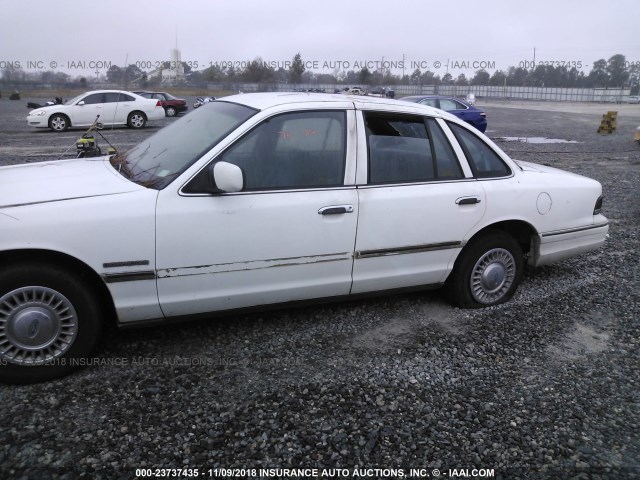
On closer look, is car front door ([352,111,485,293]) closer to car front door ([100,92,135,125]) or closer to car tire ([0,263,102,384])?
car tire ([0,263,102,384])

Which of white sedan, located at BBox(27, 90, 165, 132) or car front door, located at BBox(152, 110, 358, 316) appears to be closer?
car front door, located at BBox(152, 110, 358, 316)

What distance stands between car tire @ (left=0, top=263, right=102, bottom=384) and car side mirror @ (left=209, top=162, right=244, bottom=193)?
958 millimetres

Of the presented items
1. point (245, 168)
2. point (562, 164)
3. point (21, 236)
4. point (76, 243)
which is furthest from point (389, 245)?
point (562, 164)

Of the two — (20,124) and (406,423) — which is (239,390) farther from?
(20,124)

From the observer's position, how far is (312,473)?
237 cm

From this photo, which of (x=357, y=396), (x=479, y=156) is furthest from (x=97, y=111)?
(x=357, y=396)

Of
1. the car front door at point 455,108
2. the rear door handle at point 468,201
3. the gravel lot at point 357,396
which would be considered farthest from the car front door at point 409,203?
the car front door at point 455,108

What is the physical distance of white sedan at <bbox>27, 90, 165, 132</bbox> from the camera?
56.0 feet

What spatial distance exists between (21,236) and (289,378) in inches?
66.1

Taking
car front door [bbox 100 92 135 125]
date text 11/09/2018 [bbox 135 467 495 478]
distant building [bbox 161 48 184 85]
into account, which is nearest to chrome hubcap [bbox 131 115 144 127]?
car front door [bbox 100 92 135 125]

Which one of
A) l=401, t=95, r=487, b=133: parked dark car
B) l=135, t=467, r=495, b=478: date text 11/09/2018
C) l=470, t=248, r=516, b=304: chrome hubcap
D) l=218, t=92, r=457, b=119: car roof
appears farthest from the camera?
l=401, t=95, r=487, b=133: parked dark car

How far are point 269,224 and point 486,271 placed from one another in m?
1.90

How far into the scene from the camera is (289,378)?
10.1ft

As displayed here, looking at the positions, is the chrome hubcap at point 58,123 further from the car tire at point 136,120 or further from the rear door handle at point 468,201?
the rear door handle at point 468,201
